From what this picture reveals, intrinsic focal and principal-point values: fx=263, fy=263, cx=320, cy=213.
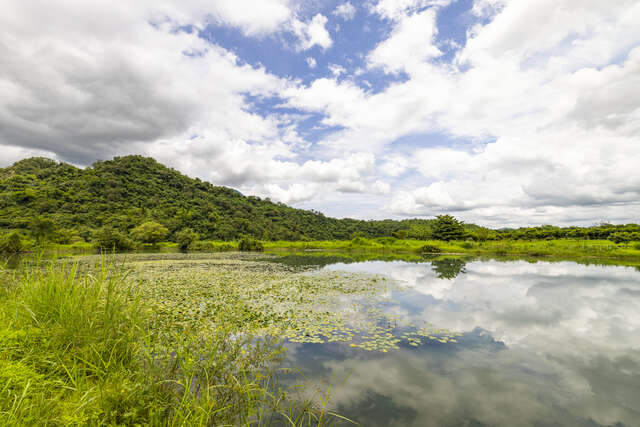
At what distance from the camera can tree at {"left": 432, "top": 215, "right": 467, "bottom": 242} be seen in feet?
167

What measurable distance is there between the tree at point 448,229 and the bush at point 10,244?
62378 millimetres

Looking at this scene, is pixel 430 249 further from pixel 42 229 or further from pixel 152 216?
pixel 152 216

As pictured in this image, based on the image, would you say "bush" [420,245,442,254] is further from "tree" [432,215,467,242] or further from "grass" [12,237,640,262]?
"tree" [432,215,467,242]

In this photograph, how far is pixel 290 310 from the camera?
9.65 metres

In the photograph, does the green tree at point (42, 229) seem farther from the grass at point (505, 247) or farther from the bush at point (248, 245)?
the grass at point (505, 247)

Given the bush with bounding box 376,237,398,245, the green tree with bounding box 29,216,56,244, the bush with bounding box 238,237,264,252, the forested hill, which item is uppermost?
the forested hill

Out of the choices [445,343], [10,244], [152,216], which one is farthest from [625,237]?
[152,216]

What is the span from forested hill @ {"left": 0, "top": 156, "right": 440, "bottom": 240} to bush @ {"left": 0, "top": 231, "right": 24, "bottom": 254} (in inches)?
514

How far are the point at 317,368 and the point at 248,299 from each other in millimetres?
5816

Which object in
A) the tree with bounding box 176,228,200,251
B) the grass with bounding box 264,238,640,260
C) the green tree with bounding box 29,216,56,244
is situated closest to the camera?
the grass with bounding box 264,238,640,260

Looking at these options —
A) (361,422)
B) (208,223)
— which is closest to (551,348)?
(361,422)

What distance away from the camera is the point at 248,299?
10773 millimetres

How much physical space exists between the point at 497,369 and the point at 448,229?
50254 mm

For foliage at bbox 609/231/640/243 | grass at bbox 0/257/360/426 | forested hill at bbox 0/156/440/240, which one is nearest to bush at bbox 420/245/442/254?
forested hill at bbox 0/156/440/240
